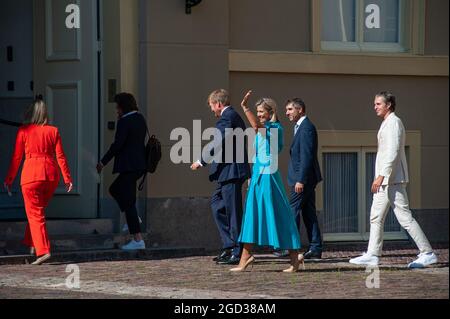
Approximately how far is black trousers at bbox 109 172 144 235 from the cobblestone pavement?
631 mm

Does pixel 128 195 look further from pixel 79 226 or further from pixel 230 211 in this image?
pixel 230 211

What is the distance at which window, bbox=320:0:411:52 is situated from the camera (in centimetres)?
1535

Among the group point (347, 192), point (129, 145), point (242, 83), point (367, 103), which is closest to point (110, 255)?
point (129, 145)

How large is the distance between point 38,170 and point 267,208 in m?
2.52

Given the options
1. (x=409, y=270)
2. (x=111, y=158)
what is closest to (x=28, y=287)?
(x=111, y=158)

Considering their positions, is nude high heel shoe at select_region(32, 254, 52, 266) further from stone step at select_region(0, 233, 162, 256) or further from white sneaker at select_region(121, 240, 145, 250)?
white sneaker at select_region(121, 240, 145, 250)

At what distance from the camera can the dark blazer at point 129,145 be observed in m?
13.6

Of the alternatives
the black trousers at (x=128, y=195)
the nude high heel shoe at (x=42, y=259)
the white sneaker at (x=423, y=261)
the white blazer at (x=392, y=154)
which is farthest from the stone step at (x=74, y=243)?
the white sneaker at (x=423, y=261)

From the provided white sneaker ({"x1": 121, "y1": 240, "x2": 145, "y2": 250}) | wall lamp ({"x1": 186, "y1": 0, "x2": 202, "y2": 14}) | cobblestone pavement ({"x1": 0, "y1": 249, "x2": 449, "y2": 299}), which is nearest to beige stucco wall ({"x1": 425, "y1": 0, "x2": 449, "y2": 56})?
wall lamp ({"x1": 186, "y1": 0, "x2": 202, "y2": 14})

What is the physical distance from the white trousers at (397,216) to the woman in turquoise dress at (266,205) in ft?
2.98

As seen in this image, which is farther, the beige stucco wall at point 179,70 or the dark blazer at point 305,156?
the beige stucco wall at point 179,70

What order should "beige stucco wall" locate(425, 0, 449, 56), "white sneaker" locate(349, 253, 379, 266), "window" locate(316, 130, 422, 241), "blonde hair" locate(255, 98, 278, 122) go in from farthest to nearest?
"beige stucco wall" locate(425, 0, 449, 56)
"window" locate(316, 130, 422, 241)
"white sneaker" locate(349, 253, 379, 266)
"blonde hair" locate(255, 98, 278, 122)

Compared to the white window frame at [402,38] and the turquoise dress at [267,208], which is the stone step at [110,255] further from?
the white window frame at [402,38]

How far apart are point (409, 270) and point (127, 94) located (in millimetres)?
3795
